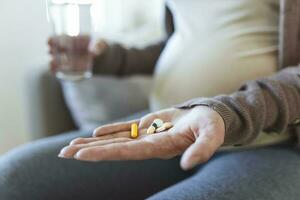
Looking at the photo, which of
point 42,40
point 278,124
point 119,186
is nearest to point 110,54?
point 42,40

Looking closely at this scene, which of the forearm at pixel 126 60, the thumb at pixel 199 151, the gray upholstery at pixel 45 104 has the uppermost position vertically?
the thumb at pixel 199 151

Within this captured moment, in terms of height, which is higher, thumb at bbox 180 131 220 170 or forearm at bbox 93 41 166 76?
thumb at bbox 180 131 220 170

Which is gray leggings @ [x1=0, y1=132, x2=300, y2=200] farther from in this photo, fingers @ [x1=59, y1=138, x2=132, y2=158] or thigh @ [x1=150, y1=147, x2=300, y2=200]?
fingers @ [x1=59, y1=138, x2=132, y2=158]

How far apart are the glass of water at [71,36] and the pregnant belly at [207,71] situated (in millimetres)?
200

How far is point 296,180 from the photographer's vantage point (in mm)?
639

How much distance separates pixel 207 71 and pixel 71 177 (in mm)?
300

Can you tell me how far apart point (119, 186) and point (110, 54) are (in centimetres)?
41

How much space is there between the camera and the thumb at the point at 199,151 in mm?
447

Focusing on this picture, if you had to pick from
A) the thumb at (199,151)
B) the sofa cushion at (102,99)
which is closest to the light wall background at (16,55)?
the sofa cushion at (102,99)

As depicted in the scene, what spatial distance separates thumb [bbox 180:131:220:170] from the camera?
45 centimetres

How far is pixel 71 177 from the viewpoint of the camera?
2.34 ft

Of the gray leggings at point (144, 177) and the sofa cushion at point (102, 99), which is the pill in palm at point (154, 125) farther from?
the sofa cushion at point (102, 99)

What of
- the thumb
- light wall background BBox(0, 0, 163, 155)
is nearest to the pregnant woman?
the thumb

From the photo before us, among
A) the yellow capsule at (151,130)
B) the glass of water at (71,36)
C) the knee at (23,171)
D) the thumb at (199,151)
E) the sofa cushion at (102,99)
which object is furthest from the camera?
the sofa cushion at (102,99)
